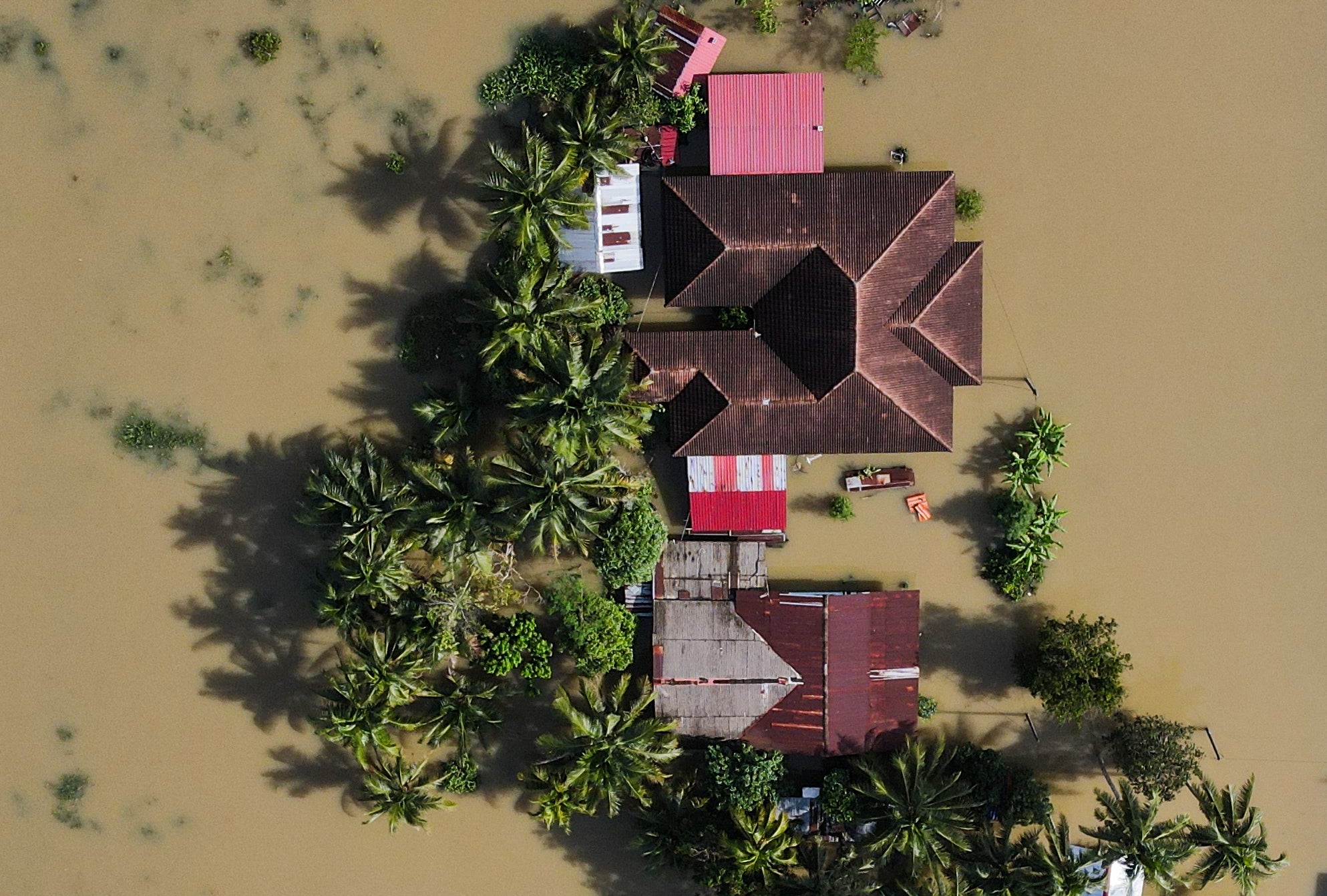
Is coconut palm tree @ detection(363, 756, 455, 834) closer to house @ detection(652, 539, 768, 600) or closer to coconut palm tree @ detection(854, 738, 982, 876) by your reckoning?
house @ detection(652, 539, 768, 600)

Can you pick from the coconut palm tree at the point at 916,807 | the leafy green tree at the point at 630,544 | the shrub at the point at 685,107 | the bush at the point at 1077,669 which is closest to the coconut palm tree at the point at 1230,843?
the bush at the point at 1077,669

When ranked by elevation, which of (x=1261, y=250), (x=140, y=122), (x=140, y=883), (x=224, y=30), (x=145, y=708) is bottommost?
(x=140, y=883)

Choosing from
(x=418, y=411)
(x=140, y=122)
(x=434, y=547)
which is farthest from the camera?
(x=140, y=122)

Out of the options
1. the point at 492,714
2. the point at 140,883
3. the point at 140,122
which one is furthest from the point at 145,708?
the point at 140,122

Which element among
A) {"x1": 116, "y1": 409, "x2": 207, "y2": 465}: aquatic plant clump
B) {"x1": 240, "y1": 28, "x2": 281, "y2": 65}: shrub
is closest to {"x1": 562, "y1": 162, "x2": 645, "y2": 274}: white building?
{"x1": 240, "y1": 28, "x2": 281, "y2": 65}: shrub

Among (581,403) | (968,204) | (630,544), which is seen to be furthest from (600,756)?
(968,204)

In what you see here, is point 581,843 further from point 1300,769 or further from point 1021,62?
point 1021,62

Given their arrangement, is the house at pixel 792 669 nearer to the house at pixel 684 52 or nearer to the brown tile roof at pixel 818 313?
the brown tile roof at pixel 818 313
